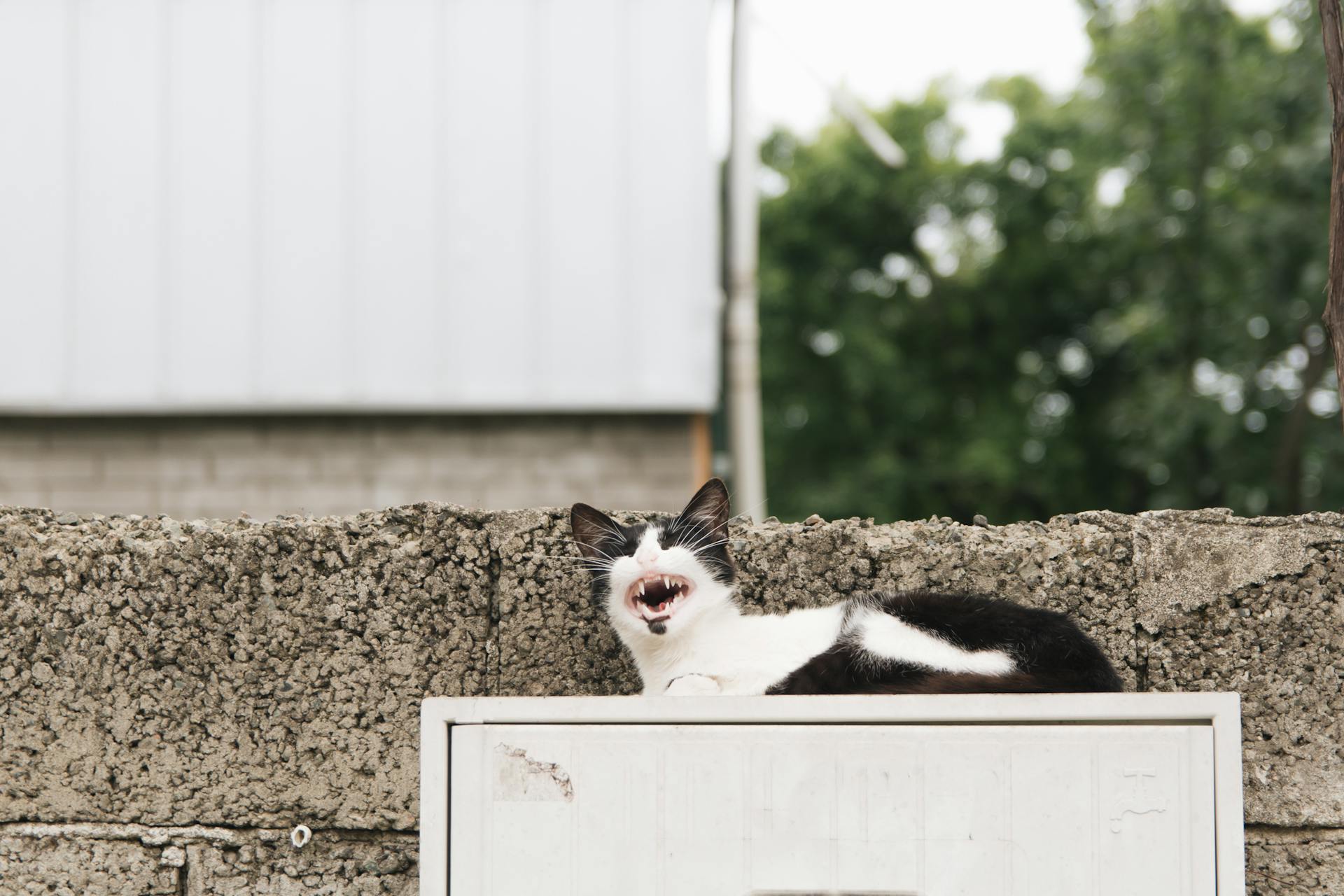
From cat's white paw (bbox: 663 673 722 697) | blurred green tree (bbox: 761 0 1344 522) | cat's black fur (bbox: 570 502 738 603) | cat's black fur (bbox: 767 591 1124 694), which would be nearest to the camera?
cat's black fur (bbox: 767 591 1124 694)

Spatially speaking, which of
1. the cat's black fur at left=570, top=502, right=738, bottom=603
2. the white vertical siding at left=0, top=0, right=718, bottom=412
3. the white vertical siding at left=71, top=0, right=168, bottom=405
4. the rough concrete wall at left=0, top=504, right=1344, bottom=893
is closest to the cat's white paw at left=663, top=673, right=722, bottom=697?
the cat's black fur at left=570, top=502, right=738, bottom=603

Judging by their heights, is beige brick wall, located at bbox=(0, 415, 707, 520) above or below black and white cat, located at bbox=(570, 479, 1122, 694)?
above

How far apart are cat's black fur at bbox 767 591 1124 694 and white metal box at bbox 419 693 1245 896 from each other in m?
0.16

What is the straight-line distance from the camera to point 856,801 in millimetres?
1146

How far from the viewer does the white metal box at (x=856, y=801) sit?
1131 millimetres

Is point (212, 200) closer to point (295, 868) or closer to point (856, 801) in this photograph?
point (295, 868)

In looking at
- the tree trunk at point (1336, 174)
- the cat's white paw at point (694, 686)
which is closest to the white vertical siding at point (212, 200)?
the cat's white paw at point (694, 686)

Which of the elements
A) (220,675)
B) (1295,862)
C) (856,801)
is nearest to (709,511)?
(856,801)

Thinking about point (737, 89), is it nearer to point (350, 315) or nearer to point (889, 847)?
point (350, 315)

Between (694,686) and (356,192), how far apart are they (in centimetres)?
269

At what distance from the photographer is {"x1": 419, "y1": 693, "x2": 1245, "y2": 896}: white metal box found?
1131 mm

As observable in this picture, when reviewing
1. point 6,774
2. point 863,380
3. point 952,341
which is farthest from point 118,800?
point 952,341

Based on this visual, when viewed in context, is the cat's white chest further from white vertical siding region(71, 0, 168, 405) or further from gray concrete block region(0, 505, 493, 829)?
white vertical siding region(71, 0, 168, 405)

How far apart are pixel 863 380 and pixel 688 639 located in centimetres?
895
